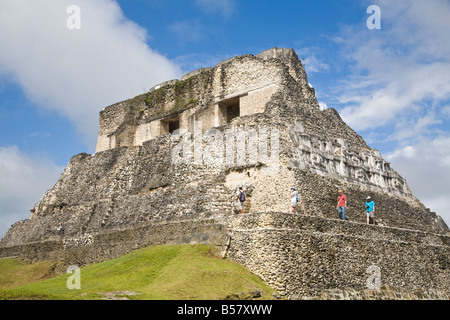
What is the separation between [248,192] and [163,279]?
695cm

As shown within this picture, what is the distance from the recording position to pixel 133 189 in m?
23.8

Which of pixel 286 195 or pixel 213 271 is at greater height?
pixel 286 195

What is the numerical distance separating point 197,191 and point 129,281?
21.0 ft

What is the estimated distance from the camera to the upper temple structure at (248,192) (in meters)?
15.6

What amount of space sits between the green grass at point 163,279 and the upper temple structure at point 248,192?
0.80 m

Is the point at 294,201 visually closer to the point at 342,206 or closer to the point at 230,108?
the point at 342,206

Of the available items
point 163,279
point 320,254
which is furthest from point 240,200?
point 163,279

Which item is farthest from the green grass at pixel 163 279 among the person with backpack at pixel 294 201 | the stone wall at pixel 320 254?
the person with backpack at pixel 294 201

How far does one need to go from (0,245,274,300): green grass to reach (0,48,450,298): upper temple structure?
80cm

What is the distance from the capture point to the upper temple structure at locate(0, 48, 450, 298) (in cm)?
1558

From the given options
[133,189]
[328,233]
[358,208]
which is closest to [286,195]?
[328,233]

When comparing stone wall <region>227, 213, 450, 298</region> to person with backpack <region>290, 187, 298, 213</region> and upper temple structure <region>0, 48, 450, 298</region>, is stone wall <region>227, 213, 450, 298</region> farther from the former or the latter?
person with backpack <region>290, 187, 298, 213</region>

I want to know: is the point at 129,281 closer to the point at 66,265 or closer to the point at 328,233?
the point at 328,233
